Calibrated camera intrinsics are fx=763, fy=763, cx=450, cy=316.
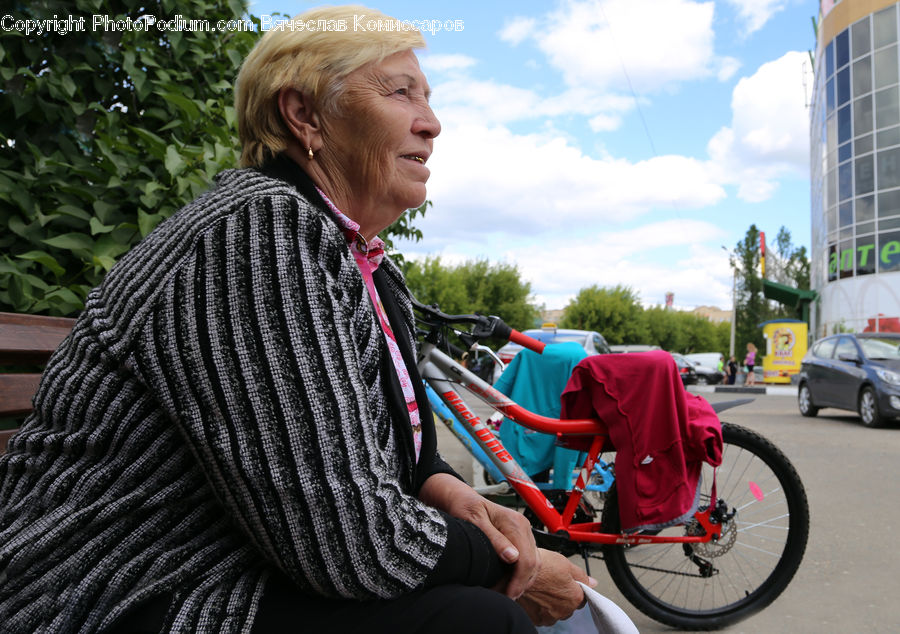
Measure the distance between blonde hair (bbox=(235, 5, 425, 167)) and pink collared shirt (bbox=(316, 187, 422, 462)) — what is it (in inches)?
7.6

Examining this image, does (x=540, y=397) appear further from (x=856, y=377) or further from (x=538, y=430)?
(x=856, y=377)

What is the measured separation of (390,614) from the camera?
46.6 inches

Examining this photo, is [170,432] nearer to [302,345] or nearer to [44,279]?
[302,345]

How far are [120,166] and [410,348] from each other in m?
1.66

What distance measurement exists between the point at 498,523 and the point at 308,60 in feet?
3.30

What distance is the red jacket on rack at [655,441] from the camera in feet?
9.39

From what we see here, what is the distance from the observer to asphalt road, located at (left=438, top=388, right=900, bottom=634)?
3.29 metres

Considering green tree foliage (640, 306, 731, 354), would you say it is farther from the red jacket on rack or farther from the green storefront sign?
the red jacket on rack

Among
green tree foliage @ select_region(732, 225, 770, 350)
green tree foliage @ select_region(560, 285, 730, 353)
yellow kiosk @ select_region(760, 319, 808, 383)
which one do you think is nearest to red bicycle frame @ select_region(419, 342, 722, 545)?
yellow kiosk @ select_region(760, 319, 808, 383)

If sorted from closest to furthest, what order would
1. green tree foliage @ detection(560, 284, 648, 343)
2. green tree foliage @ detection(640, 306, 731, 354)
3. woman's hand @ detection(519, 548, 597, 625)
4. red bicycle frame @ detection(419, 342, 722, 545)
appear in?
woman's hand @ detection(519, 548, 597, 625), red bicycle frame @ detection(419, 342, 722, 545), green tree foliage @ detection(560, 284, 648, 343), green tree foliage @ detection(640, 306, 731, 354)

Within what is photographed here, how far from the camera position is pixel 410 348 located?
172 centimetres

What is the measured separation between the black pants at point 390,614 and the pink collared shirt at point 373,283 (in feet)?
1.19

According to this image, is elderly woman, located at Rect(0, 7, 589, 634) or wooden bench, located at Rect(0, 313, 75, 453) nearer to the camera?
elderly woman, located at Rect(0, 7, 589, 634)

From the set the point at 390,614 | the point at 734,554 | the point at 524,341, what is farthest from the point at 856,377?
the point at 390,614
